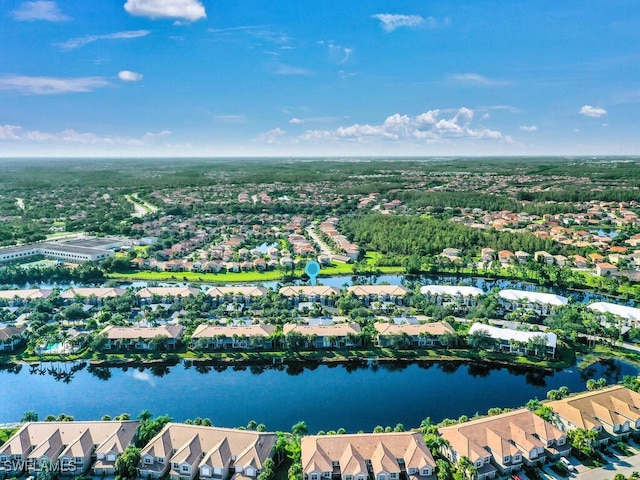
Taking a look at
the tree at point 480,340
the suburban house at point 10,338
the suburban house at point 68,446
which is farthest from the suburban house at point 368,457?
the suburban house at point 10,338

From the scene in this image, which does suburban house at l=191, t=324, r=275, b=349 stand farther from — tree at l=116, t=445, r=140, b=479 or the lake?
tree at l=116, t=445, r=140, b=479

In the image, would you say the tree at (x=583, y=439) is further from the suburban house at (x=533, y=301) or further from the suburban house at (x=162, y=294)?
the suburban house at (x=162, y=294)

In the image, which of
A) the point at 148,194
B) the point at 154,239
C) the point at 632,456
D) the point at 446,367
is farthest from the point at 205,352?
the point at 148,194

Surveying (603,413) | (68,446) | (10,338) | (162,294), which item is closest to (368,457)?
(603,413)

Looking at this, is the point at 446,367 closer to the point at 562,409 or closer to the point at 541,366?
the point at 541,366

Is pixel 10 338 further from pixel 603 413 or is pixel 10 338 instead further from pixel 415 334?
pixel 603 413

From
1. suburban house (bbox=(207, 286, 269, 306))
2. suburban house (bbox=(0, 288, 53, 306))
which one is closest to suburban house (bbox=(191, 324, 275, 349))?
suburban house (bbox=(207, 286, 269, 306))

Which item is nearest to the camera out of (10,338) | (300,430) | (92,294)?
(300,430)
